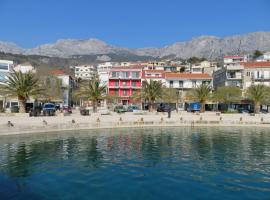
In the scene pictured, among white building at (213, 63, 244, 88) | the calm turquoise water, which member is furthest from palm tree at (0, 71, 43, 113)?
white building at (213, 63, 244, 88)

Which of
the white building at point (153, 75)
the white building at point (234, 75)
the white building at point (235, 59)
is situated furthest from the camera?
the white building at point (235, 59)

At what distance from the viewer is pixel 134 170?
1633 centimetres

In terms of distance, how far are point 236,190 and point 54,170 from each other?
32.5 ft

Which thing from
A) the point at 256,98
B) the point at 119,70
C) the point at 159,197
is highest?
the point at 119,70

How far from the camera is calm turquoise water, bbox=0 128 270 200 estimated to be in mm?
12732

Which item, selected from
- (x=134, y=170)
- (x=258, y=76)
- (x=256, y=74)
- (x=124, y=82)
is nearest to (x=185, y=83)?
(x=124, y=82)

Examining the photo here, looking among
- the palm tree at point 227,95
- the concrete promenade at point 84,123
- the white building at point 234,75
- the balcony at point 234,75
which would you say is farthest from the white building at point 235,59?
the concrete promenade at point 84,123

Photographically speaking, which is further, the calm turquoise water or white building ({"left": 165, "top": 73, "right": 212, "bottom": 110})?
white building ({"left": 165, "top": 73, "right": 212, "bottom": 110})

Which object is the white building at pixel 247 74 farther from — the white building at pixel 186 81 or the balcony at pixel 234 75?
the white building at pixel 186 81

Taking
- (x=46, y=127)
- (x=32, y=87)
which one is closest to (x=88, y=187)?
(x=46, y=127)

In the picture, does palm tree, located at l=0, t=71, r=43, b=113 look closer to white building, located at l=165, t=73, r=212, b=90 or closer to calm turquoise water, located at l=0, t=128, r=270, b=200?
calm turquoise water, located at l=0, t=128, r=270, b=200

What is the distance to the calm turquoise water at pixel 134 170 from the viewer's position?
41.8 feet

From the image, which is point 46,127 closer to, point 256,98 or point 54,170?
point 54,170

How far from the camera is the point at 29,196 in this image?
473 inches
